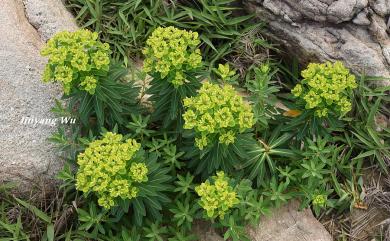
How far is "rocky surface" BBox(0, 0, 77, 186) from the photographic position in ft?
13.8

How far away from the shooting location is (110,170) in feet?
11.1

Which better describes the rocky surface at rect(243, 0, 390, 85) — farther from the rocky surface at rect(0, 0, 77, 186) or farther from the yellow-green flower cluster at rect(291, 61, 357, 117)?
the rocky surface at rect(0, 0, 77, 186)

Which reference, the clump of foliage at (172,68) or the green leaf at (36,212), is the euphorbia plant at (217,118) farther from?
the green leaf at (36,212)

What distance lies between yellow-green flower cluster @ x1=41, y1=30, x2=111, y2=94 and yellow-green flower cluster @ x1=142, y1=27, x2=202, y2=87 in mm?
330

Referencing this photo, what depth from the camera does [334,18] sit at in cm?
470

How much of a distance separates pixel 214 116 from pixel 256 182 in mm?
1013

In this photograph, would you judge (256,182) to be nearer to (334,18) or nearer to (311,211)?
(311,211)

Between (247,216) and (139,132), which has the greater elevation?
(139,132)

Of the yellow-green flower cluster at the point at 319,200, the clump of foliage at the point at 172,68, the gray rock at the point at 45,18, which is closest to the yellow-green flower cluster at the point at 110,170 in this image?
the clump of foliage at the point at 172,68

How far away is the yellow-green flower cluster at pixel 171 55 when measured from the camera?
3.66 metres

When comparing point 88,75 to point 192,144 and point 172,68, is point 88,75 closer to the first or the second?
point 172,68

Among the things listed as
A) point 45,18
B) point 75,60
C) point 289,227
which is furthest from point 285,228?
point 45,18

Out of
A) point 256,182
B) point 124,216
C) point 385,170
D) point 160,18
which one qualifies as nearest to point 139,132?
point 124,216

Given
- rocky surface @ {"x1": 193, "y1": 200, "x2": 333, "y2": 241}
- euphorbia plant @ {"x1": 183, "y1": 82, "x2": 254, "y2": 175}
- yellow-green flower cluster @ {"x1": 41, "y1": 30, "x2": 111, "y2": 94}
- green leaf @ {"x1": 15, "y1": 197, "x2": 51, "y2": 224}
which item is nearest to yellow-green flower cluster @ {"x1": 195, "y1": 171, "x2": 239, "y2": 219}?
euphorbia plant @ {"x1": 183, "y1": 82, "x2": 254, "y2": 175}
